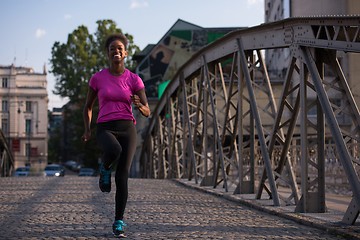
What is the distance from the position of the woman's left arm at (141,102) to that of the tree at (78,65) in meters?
55.1

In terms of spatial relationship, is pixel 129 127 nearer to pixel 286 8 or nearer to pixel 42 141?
pixel 286 8

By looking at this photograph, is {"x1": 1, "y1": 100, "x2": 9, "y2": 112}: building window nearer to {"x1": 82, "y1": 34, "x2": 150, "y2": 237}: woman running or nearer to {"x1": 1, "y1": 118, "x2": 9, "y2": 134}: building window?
{"x1": 1, "y1": 118, "x2": 9, "y2": 134}: building window

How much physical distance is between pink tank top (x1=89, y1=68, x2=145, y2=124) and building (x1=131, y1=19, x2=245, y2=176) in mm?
Result: 53886

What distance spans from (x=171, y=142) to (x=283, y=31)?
1385cm

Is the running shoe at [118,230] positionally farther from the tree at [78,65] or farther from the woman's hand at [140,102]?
the tree at [78,65]

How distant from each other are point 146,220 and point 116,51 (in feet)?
7.76

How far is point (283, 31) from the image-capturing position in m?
9.45

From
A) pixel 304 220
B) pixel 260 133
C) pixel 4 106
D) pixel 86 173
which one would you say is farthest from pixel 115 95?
pixel 4 106

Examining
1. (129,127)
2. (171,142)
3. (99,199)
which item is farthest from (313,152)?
(129,127)

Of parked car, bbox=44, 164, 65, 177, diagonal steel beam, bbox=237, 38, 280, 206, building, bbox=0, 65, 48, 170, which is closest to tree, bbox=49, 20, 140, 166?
parked car, bbox=44, 164, 65, 177

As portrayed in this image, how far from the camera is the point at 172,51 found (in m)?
61.4

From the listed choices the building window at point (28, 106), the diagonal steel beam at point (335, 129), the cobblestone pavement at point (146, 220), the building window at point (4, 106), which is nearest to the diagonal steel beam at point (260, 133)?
the cobblestone pavement at point (146, 220)

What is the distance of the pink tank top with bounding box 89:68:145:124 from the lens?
6012 mm

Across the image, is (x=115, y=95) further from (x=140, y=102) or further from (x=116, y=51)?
(x=116, y=51)
